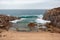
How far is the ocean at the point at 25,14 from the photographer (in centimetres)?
392

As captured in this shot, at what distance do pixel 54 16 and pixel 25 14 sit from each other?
91 centimetres

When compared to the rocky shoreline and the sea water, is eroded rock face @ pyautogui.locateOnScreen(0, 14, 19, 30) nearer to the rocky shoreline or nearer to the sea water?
the rocky shoreline

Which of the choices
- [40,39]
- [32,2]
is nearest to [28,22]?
[32,2]

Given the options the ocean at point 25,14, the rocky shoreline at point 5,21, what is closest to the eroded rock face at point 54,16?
the ocean at point 25,14

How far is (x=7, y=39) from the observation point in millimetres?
3352

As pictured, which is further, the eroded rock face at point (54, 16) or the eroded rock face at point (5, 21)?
the eroded rock face at point (54, 16)

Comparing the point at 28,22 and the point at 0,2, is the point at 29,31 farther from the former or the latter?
the point at 0,2

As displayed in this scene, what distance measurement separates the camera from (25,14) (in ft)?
13.0

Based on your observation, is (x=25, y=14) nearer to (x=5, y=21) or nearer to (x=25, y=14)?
(x=25, y=14)

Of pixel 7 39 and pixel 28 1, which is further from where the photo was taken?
pixel 28 1

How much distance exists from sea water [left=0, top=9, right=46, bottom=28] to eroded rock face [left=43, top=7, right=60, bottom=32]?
17 cm

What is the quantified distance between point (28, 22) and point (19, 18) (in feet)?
1.02

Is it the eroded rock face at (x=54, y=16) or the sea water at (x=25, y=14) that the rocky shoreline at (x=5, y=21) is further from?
the eroded rock face at (x=54, y=16)

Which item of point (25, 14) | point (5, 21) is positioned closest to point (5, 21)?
point (5, 21)
